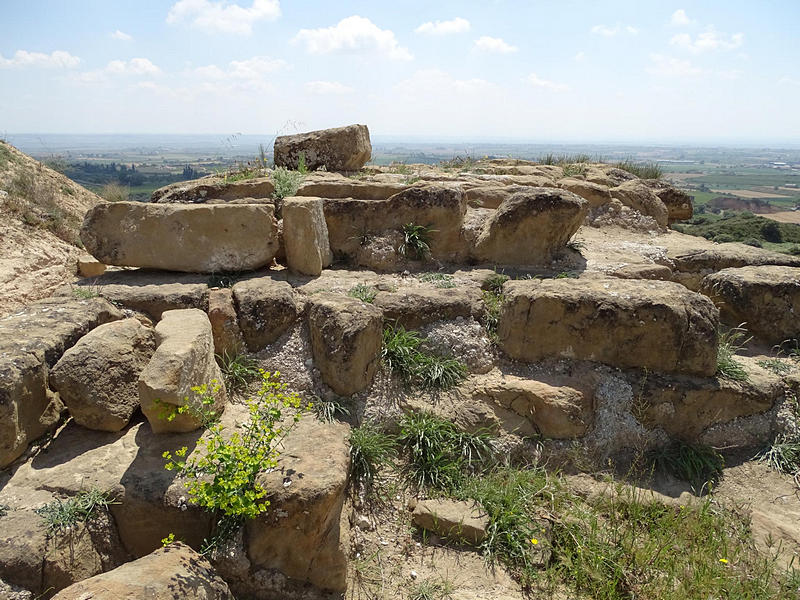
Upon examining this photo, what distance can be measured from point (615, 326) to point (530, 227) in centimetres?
165

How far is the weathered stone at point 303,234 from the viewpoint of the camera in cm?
513

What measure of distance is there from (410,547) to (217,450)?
1.57 m

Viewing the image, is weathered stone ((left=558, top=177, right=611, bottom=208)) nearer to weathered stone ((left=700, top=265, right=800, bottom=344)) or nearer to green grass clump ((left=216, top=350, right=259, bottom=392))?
weathered stone ((left=700, top=265, right=800, bottom=344))

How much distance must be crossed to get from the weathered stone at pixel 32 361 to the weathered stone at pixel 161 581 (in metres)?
1.27

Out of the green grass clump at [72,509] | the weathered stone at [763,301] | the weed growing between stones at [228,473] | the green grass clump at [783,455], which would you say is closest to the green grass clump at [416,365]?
the weed growing between stones at [228,473]

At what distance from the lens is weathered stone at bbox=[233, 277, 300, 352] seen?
458 centimetres

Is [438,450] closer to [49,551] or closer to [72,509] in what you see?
[72,509]

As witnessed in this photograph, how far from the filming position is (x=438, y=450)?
4.14 metres

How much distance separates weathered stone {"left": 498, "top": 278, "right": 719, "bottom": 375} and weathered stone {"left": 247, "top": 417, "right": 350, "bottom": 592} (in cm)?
231

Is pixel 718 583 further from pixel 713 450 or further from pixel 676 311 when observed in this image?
pixel 676 311

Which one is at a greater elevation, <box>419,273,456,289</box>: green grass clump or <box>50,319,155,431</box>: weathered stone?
<box>419,273,456,289</box>: green grass clump

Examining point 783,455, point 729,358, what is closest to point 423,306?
point 729,358

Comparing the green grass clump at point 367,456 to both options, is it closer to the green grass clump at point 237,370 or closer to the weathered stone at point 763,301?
the green grass clump at point 237,370

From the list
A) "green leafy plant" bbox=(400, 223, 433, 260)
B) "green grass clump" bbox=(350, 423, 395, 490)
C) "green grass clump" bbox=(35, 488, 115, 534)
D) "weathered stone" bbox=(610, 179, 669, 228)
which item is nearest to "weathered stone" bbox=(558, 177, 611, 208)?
"weathered stone" bbox=(610, 179, 669, 228)
